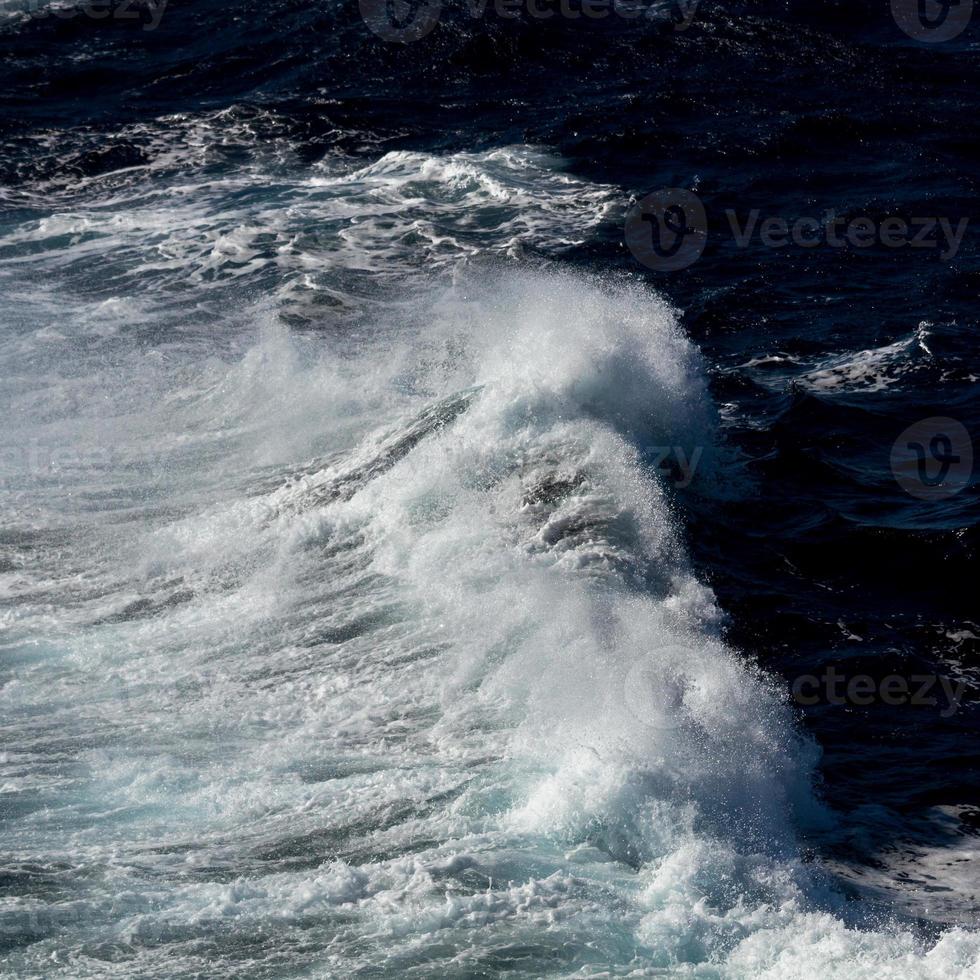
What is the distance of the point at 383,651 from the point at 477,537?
2223 mm

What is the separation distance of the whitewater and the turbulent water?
1.9 inches

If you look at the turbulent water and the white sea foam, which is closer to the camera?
the white sea foam

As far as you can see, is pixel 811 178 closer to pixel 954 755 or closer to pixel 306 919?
pixel 954 755

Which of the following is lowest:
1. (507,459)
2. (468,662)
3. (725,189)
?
(468,662)

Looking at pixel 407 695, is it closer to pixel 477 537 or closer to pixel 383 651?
pixel 383 651

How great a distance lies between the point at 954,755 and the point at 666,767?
3.01 m

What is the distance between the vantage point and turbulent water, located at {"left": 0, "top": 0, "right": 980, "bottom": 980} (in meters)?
10.7

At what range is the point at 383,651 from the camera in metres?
13.9

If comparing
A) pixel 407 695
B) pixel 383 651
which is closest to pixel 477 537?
pixel 383 651

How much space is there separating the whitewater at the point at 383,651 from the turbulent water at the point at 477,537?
5cm

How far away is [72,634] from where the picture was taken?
14156mm

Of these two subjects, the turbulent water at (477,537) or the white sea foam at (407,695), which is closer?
the white sea foam at (407,695)

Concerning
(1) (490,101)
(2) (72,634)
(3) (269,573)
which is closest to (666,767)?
(3) (269,573)

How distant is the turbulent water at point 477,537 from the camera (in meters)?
10.7
